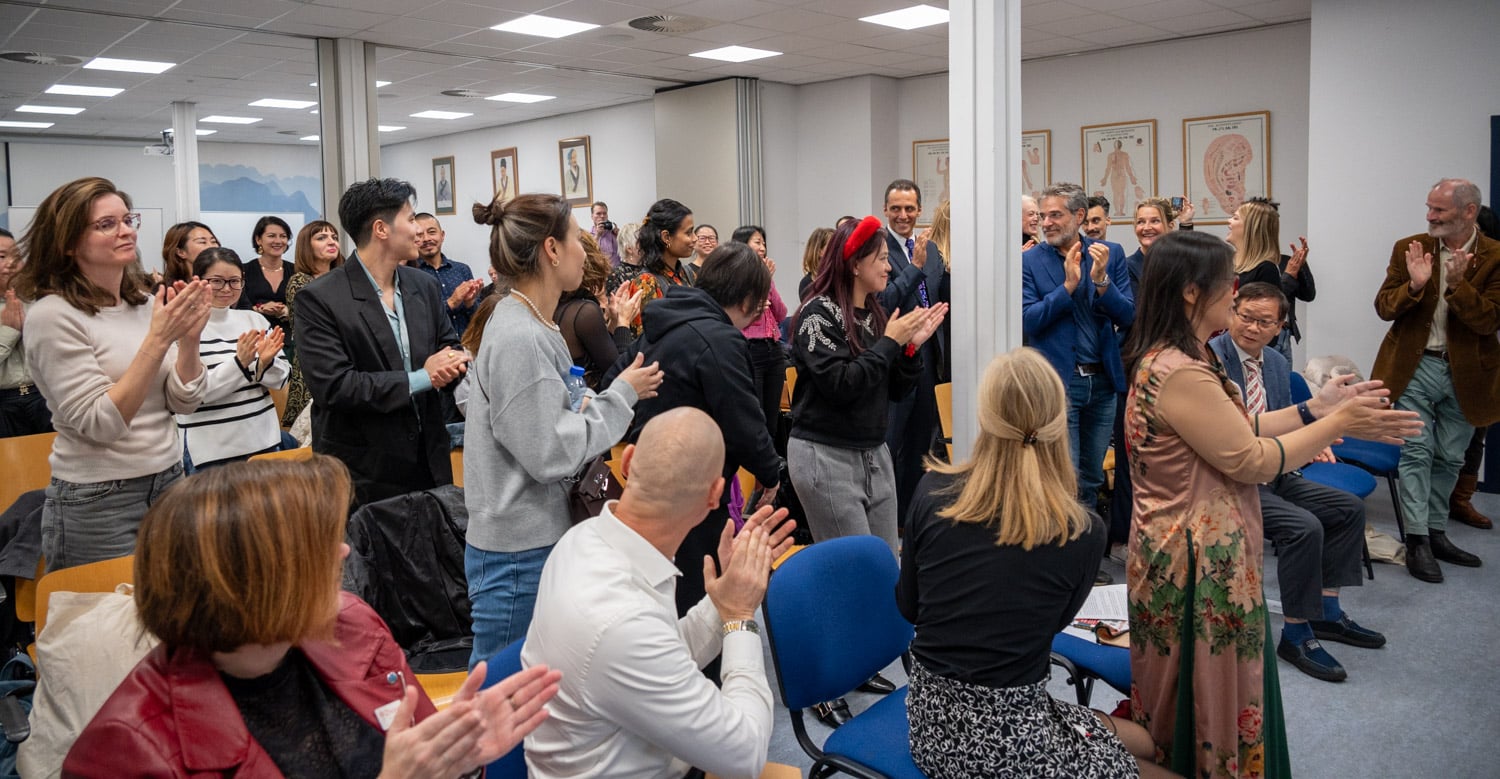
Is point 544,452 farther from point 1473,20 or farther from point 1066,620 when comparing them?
point 1473,20

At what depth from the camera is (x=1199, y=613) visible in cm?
234

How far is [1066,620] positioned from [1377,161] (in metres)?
5.77

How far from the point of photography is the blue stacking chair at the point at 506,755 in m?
1.78

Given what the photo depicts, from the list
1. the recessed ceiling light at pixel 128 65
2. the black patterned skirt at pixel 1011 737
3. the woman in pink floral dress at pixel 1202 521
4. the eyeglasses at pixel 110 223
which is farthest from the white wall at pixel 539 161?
the black patterned skirt at pixel 1011 737

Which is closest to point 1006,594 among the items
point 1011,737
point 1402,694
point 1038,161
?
point 1011,737

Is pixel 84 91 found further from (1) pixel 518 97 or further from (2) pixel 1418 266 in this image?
(2) pixel 1418 266

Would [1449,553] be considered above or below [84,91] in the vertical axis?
below

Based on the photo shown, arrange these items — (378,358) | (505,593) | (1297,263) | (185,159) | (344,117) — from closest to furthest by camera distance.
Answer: (505,593) → (378,358) → (1297,263) → (344,117) → (185,159)

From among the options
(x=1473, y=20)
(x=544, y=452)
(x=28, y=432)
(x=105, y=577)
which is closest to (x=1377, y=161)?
(x=1473, y=20)

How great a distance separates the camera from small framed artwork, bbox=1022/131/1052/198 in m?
9.55

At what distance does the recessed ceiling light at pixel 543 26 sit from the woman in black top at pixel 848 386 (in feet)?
16.9

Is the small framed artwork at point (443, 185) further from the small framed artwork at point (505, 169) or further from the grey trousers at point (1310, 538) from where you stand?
the grey trousers at point (1310, 538)

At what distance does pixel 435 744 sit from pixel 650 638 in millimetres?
379

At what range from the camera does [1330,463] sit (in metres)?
4.73
